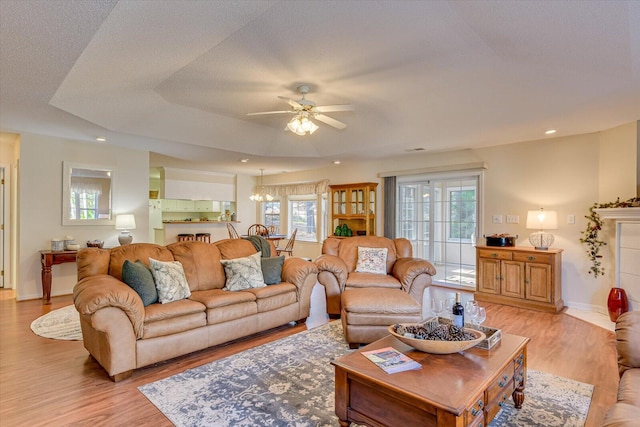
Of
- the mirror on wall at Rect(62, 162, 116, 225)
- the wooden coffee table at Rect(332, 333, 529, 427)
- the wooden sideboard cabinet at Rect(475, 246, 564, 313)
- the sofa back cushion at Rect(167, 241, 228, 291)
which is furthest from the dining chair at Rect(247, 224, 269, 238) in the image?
the wooden coffee table at Rect(332, 333, 529, 427)

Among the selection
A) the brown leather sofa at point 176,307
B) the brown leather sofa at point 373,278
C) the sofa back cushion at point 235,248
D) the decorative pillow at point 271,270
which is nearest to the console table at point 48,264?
the brown leather sofa at point 176,307

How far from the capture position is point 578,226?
183 inches

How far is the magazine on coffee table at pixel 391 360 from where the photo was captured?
71.7 inches

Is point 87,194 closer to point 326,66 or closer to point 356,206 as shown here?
point 326,66

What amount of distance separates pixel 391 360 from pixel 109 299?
210 cm

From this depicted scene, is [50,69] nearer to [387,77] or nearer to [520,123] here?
[387,77]

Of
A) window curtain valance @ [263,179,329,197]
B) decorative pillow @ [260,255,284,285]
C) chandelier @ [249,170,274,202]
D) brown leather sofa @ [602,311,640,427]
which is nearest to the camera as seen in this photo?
brown leather sofa @ [602,311,640,427]

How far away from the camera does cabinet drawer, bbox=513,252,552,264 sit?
4.46 meters

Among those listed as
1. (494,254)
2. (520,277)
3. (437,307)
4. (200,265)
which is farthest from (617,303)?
(200,265)

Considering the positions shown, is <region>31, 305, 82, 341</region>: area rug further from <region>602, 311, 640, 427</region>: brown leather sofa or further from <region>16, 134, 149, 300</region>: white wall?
<region>602, 311, 640, 427</region>: brown leather sofa

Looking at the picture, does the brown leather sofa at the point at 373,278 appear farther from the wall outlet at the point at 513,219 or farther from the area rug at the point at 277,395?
the wall outlet at the point at 513,219

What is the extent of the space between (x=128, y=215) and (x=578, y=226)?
6880mm

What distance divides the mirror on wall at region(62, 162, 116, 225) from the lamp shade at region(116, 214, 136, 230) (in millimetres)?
312

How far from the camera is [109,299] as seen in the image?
97.9 inches
